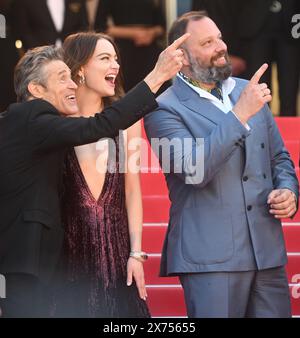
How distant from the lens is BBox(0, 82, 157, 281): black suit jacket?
395 cm

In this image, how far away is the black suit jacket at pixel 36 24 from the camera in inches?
312

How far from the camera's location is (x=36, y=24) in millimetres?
7969

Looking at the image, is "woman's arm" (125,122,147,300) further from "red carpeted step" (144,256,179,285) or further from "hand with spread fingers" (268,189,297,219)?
"red carpeted step" (144,256,179,285)

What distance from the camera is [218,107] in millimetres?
4492

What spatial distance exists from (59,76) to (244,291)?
1.20m

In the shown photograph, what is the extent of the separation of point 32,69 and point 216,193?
0.94 m

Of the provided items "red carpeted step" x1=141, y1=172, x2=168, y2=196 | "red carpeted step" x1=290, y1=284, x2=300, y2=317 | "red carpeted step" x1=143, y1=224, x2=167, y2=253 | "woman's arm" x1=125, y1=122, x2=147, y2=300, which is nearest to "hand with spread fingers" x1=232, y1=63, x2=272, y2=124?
"woman's arm" x1=125, y1=122, x2=147, y2=300

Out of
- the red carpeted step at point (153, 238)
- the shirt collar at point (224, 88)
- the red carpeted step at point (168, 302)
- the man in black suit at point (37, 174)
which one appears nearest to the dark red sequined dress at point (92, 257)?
the man in black suit at point (37, 174)

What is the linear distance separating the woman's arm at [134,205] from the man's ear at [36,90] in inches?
17.5

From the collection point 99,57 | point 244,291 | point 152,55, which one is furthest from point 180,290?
point 152,55

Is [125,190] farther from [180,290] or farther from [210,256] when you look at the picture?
[180,290]

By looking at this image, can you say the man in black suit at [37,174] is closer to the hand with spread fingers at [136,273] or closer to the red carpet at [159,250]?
the hand with spread fingers at [136,273]

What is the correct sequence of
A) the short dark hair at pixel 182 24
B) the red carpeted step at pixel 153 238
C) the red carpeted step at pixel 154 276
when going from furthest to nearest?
the red carpeted step at pixel 153 238 → the red carpeted step at pixel 154 276 → the short dark hair at pixel 182 24

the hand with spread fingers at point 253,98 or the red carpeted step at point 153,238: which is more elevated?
the hand with spread fingers at point 253,98
